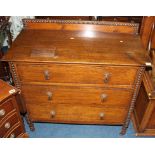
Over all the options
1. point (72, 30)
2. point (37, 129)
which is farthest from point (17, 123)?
point (72, 30)

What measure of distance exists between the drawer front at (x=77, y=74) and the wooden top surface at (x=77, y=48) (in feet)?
0.27

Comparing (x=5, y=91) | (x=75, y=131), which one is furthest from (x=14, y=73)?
(x=75, y=131)

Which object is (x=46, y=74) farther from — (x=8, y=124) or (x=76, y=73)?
(x=8, y=124)

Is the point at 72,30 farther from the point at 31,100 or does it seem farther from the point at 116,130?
the point at 116,130

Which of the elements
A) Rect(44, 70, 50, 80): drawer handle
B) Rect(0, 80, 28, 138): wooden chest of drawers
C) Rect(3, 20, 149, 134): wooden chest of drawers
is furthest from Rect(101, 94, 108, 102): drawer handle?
Rect(0, 80, 28, 138): wooden chest of drawers

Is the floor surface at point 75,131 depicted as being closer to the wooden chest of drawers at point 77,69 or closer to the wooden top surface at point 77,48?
the wooden chest of drawers at point 77,69

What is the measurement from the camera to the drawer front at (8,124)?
1873 millimetres

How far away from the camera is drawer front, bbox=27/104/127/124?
2.21 m

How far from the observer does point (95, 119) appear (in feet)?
7.63

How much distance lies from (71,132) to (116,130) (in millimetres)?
578

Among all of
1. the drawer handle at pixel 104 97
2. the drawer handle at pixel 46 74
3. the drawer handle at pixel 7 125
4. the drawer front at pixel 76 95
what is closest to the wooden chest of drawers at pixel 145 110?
the drawer front at pixel 76 95
